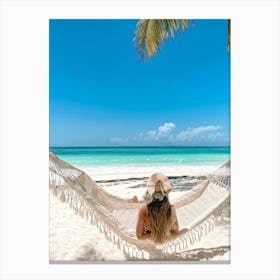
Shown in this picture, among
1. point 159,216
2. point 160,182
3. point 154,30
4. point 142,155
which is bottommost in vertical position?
point 159,216

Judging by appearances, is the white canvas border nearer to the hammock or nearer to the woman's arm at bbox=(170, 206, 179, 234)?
the hammock

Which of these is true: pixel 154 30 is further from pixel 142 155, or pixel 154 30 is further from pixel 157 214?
pixel 157 214

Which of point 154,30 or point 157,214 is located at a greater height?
point 154,30

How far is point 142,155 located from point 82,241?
0.60 m

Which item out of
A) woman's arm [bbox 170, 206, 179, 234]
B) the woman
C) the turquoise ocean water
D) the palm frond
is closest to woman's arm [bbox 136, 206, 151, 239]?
the woman

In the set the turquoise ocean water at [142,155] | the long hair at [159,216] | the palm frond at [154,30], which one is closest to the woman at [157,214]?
the long hair at [159,216]

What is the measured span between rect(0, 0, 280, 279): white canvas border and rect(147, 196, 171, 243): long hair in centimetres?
20

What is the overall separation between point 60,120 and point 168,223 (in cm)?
86

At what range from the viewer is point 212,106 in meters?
2.25

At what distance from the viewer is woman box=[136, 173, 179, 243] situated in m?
2.28

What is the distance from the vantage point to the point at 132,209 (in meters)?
2.29

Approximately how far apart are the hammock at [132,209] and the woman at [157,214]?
0.11 feet
